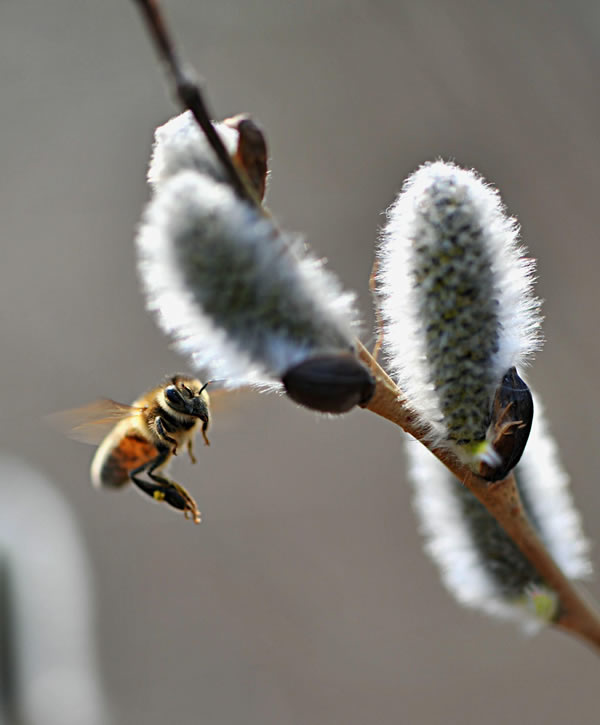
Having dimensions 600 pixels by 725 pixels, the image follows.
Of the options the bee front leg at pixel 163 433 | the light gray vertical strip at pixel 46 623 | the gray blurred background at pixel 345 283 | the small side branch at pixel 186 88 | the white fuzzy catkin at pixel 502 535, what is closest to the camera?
the small side branch at pixel 186 88

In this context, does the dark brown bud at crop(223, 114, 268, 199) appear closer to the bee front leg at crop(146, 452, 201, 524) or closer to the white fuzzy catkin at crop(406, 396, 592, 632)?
the white fuzzy catkin at crop(406, 396, 592, 632)

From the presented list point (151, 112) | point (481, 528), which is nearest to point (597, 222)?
point (151, 112)

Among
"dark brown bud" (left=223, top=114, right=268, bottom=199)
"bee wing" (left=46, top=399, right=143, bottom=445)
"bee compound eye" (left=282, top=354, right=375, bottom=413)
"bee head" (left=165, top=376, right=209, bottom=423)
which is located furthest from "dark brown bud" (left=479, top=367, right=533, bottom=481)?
"bee wing" (left=46, top=399, right=143, bottom=445)

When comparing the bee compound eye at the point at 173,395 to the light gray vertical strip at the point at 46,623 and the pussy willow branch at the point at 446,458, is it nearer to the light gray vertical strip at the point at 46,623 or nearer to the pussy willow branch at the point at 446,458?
the pussy willow branch at the point at 446,458

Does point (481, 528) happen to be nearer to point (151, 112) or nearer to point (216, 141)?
point (216, 141)

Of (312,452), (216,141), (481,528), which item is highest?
(312,452)

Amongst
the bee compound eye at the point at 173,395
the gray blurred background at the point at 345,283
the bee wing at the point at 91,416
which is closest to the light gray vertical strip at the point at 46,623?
the gray blurred background at the point at 345,283
